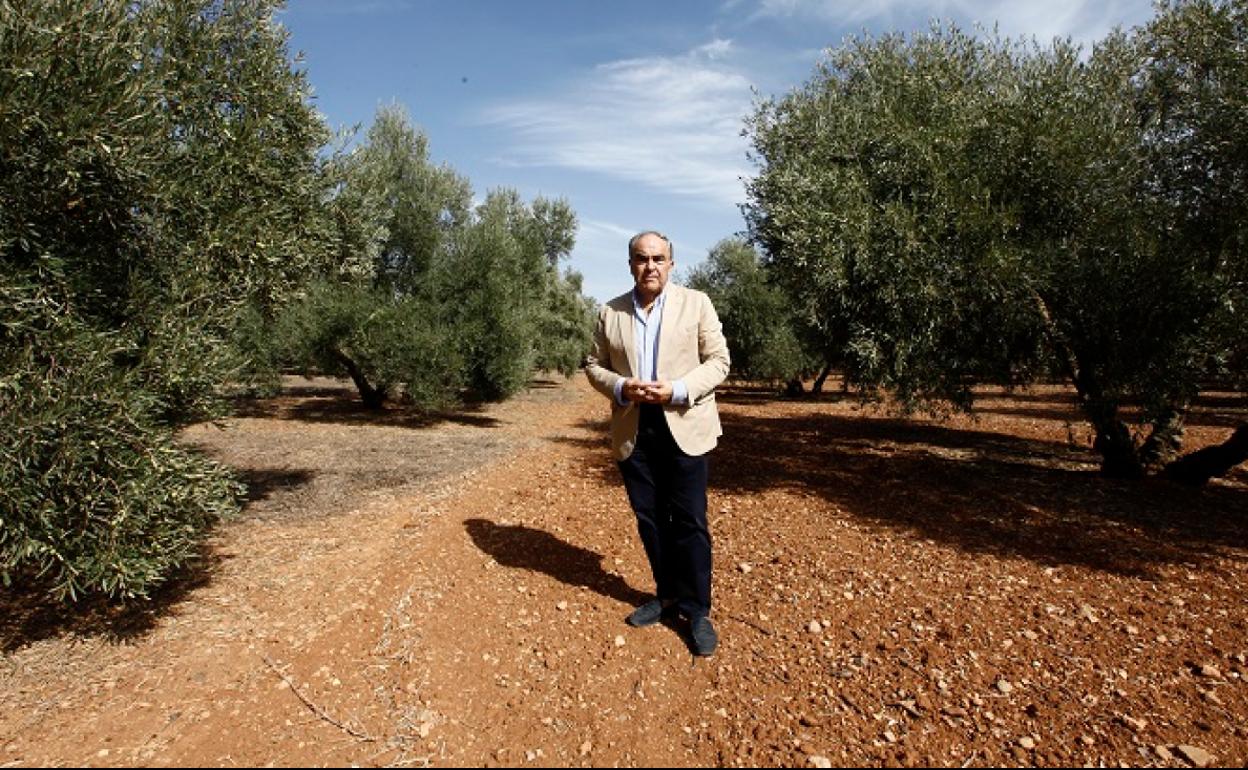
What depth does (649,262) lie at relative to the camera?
4508 mm

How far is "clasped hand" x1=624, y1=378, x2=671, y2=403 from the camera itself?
4309mm

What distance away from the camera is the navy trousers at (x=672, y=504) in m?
4.56

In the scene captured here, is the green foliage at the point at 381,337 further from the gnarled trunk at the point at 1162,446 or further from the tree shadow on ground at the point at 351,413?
the gnarled trunk at the point at 1162,446

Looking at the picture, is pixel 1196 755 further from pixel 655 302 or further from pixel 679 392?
pixel 655 302

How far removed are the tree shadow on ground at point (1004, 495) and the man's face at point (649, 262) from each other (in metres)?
5.18

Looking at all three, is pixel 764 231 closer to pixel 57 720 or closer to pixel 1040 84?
pixel 1040 84

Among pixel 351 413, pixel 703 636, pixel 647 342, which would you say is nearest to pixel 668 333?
pixel 647 342

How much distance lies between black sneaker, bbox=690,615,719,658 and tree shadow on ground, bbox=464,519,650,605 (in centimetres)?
92

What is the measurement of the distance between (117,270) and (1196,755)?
8.43 m

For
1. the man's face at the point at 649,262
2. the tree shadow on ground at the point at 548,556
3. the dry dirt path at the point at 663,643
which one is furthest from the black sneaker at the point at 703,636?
the man's face at the point at 649,262

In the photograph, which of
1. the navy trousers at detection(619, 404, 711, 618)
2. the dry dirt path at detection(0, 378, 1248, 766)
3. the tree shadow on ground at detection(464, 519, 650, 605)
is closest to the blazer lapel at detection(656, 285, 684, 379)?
the navy trousers at detection(619, 404, 711, 618)

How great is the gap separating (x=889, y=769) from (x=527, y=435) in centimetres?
1455

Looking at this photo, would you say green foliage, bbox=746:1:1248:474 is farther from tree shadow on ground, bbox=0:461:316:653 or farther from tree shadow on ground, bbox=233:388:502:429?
tree shadow on ground, bbox=233:388:502:429

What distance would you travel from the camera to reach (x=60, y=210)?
16.7 feet
